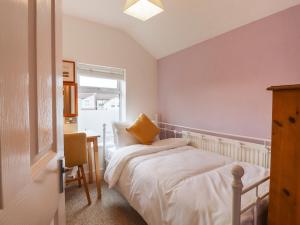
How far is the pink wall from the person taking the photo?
1718mm

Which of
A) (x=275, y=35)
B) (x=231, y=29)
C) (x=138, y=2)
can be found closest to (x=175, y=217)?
(x=138, y=2)

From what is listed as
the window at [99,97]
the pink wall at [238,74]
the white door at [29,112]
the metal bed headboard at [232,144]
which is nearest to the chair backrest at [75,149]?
the window at [99,97]

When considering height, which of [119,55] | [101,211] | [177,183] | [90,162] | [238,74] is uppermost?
[119,55]

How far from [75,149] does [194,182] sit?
4.49ft

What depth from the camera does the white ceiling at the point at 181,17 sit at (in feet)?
6.09

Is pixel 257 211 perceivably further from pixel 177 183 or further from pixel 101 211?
pixel 101 211

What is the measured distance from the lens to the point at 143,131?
2543mm

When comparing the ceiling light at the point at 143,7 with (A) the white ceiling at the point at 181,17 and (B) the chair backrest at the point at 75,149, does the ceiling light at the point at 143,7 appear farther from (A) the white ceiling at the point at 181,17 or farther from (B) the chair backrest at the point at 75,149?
(B) the chair backrest at the point at 75,149

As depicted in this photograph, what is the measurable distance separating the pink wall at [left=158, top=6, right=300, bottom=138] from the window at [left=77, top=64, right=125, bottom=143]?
102 cm

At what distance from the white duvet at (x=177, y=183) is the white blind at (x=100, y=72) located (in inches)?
55.7

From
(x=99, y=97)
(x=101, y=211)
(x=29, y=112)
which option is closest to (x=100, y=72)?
(x=99, y=97)

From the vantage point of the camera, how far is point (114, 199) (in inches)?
86.4

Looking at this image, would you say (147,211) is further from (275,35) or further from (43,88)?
(275,35)

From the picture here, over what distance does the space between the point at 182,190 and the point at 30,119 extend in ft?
3.75
